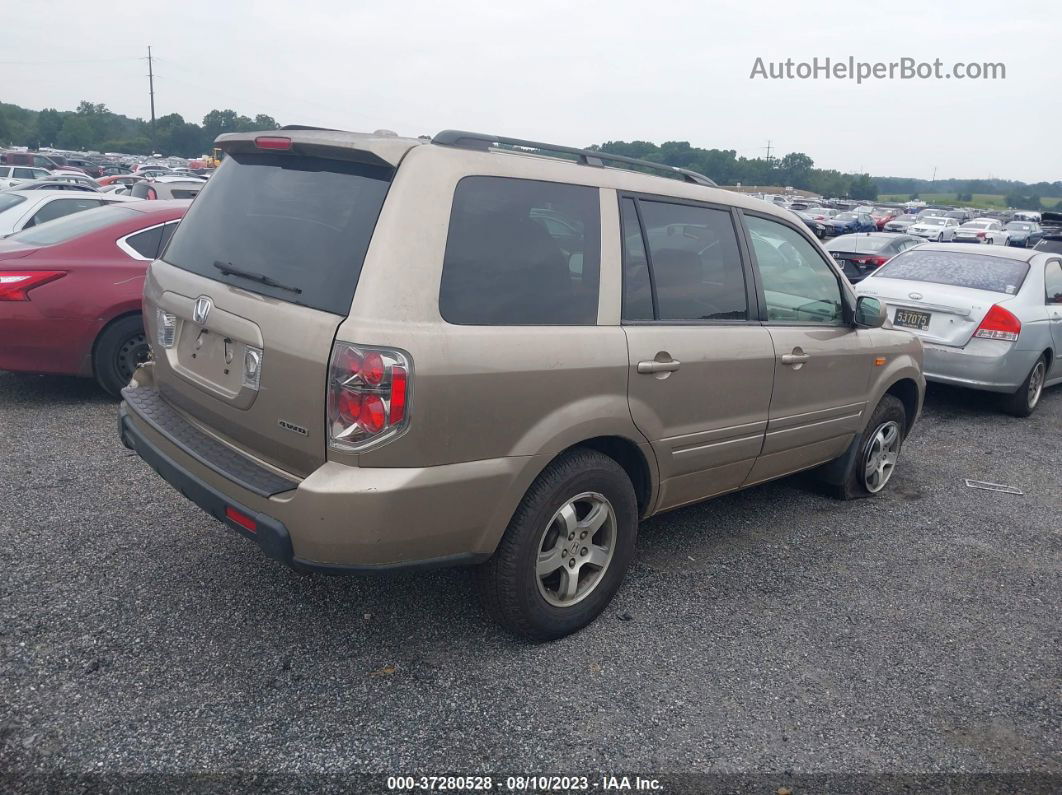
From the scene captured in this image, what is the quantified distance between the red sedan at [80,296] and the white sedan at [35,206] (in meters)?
3.19

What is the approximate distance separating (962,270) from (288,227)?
709 cm

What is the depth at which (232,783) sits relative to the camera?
2.49 metres

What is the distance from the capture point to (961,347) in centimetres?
736

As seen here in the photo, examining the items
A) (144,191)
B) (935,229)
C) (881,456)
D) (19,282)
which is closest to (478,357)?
(881,456)

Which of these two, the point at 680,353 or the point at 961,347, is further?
the point at 961,347

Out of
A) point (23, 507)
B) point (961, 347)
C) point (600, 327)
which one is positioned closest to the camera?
point (600, 327)

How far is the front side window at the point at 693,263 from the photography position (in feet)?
11.8

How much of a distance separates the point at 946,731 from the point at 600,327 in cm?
193

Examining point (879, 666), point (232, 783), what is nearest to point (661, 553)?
point (879, 666)

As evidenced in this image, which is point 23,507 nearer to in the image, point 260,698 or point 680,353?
→ point 260,698

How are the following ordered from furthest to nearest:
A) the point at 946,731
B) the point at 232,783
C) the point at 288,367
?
the point at 946,731 → the point at 288,367 → the point at 232,783

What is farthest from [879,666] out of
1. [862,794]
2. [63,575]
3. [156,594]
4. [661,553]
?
[63,575]

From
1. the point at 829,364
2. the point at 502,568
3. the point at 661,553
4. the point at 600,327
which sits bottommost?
the point at 661,553

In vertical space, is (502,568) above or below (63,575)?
above
